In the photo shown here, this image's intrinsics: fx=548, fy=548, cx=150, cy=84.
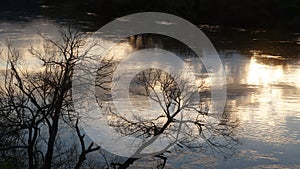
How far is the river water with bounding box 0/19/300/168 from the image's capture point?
7.55 meters

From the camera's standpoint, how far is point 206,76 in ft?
A: 36.5

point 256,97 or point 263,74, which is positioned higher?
point 263,74

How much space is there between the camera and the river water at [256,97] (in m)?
7.55

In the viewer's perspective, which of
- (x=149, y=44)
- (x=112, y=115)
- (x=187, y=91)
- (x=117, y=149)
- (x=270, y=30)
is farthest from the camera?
(x=270, y=30)

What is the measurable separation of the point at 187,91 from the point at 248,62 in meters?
4.41

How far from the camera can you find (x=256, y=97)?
34.2 feet

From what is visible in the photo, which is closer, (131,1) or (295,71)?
(295,71)

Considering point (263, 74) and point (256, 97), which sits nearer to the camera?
point (256, 97)

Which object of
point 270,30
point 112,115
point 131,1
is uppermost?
point 131,1

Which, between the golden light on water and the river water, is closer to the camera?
the river water

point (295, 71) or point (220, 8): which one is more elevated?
point (220, 8)

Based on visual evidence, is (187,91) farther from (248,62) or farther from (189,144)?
(248,62)

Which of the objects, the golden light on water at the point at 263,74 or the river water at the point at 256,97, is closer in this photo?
the river water at the point at 256,97

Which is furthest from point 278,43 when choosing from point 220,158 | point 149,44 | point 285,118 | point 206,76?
point 220,158
